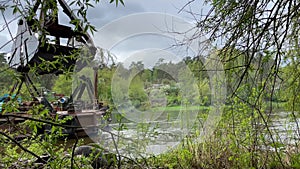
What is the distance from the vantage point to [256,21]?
3.62ft

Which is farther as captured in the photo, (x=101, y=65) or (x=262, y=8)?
(x=101, y=65)

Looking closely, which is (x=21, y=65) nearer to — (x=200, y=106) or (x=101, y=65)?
(x=101, y=65)

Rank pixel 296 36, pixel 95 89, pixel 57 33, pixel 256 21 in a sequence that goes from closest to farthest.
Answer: pixel 256 21 < pixel 296 36 < pixel 95 89 < pixel 57 33

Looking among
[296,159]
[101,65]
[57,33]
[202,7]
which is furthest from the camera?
[57,33]

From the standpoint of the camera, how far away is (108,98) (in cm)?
197

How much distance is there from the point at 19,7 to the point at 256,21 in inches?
35.2

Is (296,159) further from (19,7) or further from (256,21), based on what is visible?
(19,7)

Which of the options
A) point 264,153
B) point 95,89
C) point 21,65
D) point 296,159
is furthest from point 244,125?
point 21,65

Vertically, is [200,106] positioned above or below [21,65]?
below

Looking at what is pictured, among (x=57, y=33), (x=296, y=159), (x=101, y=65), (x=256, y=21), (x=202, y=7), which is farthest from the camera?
(x=57, y=33)

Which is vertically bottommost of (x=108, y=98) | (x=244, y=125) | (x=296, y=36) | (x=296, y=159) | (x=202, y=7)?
(x=296, y=159)

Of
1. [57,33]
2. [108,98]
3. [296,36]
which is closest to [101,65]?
[108,98]

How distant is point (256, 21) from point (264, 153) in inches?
45.7

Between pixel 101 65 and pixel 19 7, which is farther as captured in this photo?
pixel 101 65
